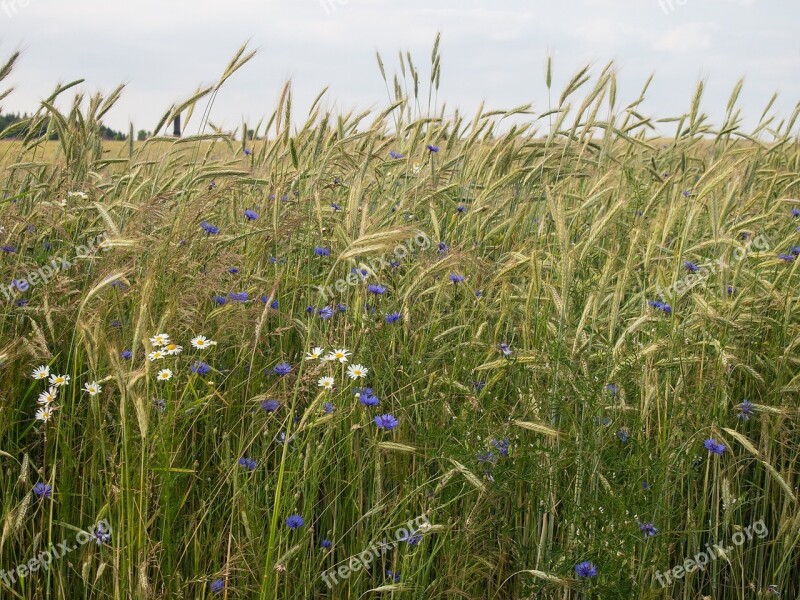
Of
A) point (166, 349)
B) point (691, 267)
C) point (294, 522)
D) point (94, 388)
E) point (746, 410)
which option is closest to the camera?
point (294, 522)

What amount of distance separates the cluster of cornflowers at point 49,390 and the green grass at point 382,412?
4cm

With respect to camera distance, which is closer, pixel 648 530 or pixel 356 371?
pixel 648 530

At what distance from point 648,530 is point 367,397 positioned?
814 millimetres

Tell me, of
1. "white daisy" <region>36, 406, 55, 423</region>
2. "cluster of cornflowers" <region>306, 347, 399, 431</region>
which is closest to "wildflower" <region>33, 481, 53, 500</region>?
"white daisy" <region>36, 406, 55, 423</region>

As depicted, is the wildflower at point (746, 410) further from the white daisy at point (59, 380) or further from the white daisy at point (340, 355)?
the white daisy at point (59, 380)

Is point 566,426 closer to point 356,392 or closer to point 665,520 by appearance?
point 665,520

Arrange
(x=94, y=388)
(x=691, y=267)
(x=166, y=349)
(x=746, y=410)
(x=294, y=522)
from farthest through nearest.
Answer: (x=691, y=267)
(x=746, y=410)
(x=166, y=349)
(x=94, y=388)
(x=294, y=522)

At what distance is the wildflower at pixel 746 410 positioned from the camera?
2.46 metres

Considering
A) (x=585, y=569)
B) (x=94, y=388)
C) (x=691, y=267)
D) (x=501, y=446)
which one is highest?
(x=691, y=267)

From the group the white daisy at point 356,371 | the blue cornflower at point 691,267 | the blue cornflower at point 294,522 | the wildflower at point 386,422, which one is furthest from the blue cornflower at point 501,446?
the blue cornflower at point 691,267

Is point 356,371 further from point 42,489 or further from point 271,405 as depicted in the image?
point 42,489

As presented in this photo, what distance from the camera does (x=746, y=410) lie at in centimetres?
249

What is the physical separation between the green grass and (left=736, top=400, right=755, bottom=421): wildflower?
0.06m

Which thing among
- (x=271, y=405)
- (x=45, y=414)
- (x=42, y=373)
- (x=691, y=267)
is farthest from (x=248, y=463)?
(x=691, y=267)
